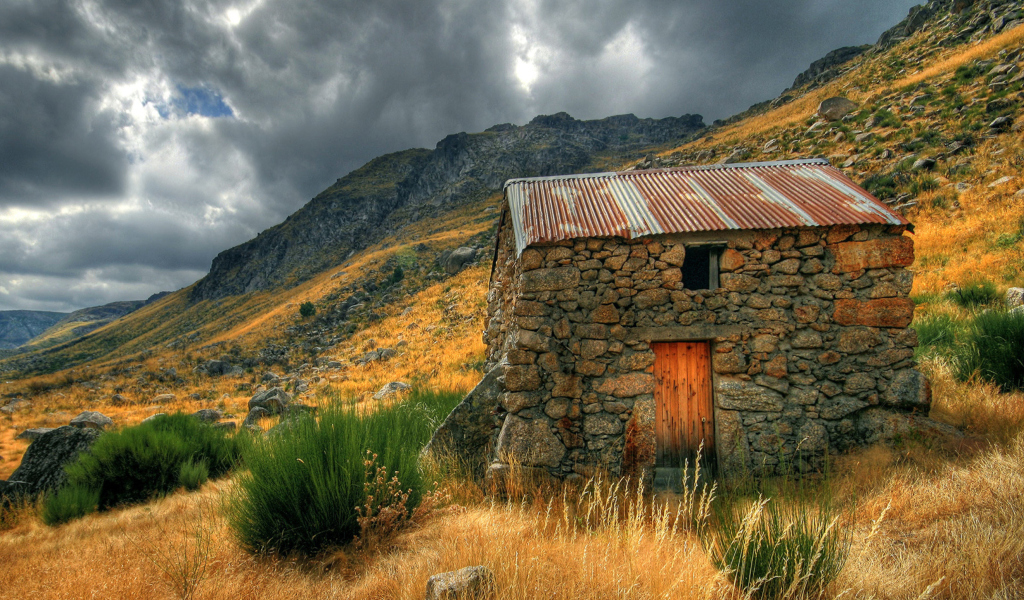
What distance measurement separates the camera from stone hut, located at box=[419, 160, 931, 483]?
557cm

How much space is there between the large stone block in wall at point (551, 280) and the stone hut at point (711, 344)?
0.02 m

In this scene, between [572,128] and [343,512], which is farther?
[572,128]

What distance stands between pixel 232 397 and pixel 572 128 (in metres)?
83.9

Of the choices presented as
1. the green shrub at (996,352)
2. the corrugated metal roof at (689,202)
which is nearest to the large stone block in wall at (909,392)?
the corrugated metal roof at (689,202)

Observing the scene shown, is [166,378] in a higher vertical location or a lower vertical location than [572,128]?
lower

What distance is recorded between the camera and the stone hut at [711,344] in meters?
5.57

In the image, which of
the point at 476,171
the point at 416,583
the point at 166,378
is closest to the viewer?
the point at 416,583

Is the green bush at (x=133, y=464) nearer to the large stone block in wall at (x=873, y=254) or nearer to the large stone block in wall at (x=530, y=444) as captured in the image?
the large stone block in wall at (x=530, y=444)

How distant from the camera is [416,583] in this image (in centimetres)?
296

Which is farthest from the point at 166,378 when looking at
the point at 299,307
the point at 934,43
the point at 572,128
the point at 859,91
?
the point at 572,128

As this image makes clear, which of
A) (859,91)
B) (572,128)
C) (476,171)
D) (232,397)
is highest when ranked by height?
(572,128)

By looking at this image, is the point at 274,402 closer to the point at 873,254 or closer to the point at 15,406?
the point at 873,254

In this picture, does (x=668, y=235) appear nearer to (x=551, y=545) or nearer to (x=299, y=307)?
(x=551, y=545)

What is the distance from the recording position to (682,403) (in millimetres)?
5965
